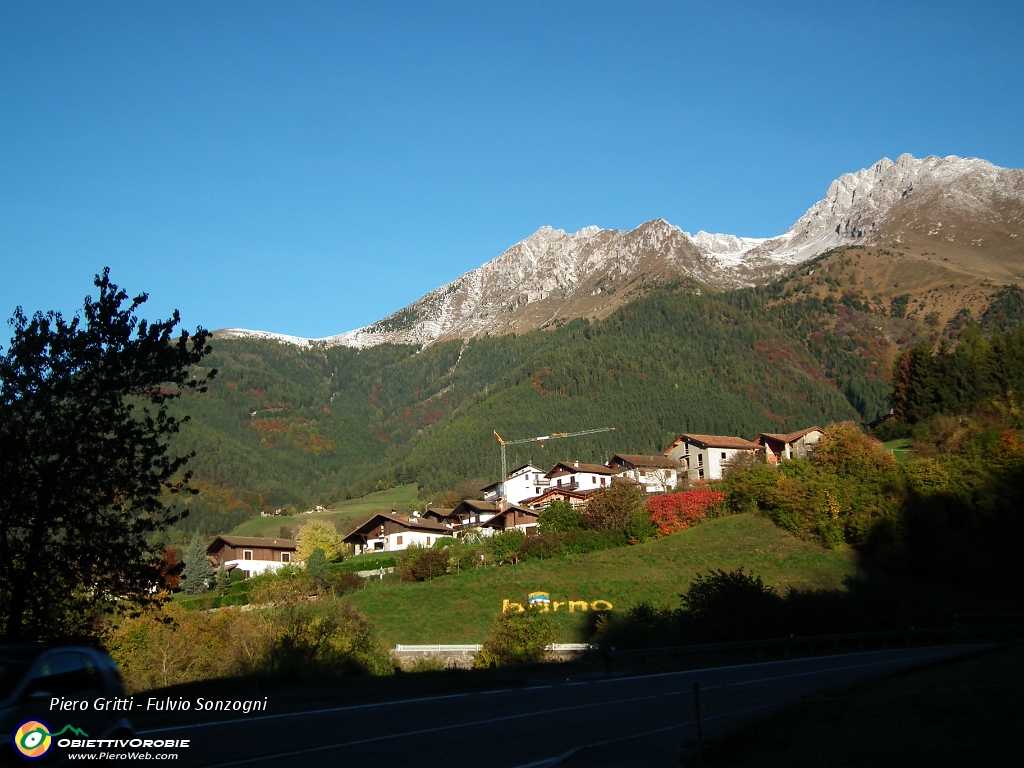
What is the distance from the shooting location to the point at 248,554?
375 ft

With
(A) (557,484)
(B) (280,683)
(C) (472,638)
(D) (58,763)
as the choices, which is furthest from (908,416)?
(D) (58,763)

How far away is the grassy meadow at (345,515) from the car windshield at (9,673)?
5230 inches

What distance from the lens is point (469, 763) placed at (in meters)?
12.0

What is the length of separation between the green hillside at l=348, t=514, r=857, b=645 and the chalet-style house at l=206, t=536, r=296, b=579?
162 ft

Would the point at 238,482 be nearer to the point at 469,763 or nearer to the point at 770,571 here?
the point at 770,571

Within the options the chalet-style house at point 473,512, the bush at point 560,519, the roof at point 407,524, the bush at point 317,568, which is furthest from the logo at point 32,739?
the chalet-style house at point 473,512

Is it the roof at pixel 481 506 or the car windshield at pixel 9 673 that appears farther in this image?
the roof at pixel 481 506

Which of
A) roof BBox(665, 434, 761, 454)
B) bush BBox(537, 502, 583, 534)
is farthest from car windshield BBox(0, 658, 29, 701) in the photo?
roof BBox(665, 434, 761, 454)

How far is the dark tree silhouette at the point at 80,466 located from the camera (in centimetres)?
1823

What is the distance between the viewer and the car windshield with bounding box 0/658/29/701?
8625mm

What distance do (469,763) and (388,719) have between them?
3849 millimetres

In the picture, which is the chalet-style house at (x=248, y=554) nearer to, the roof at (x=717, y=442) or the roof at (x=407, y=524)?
the roof at (x=407, y=524)

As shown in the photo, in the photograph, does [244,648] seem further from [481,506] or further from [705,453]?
[481,506]

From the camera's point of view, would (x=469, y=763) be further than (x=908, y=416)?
No
